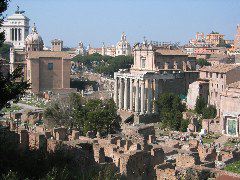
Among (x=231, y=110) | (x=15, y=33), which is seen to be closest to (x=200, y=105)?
(x=231, y=110)

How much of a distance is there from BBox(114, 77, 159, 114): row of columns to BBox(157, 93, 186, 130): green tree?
8.43 ft

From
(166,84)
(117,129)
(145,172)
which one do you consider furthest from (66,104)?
(145,172)

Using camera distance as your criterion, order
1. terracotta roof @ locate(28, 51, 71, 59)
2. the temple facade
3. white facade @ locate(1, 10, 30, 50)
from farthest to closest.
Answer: white facade @ locate(1, 10, 30, 50) < terracotta roof @ locate(28, 51, 71, 59) < the temple facade

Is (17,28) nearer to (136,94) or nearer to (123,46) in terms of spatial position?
(123,46)

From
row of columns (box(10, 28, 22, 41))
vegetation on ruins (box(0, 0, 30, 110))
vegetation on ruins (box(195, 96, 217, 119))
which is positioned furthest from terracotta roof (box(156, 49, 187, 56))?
row of columns (box(10, 28, 22, 41))

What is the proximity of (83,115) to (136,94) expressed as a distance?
607 inches

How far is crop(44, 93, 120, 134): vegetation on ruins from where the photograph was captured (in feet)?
119

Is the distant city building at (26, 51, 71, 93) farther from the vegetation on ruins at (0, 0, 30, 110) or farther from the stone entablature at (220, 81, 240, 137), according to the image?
the vegetation on ruins at (0, 0, 30, 110)

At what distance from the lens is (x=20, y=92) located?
49.4ft

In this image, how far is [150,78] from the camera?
2080 inches

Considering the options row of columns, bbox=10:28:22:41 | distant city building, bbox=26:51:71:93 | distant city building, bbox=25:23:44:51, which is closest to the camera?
distant city building, bbox=26:51:71:93

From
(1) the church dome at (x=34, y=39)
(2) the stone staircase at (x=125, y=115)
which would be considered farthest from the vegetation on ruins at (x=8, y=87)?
(1) the church dome at (x=34, y=39)

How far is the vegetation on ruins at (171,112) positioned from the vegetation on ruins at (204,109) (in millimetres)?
1880

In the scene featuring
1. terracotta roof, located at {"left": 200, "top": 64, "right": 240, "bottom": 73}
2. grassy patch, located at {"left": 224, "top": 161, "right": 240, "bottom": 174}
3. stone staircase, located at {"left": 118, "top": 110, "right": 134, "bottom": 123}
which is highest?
terracotta roof, located at {"left": 200, "top": 64, "right": 240, "bottom": 73}
